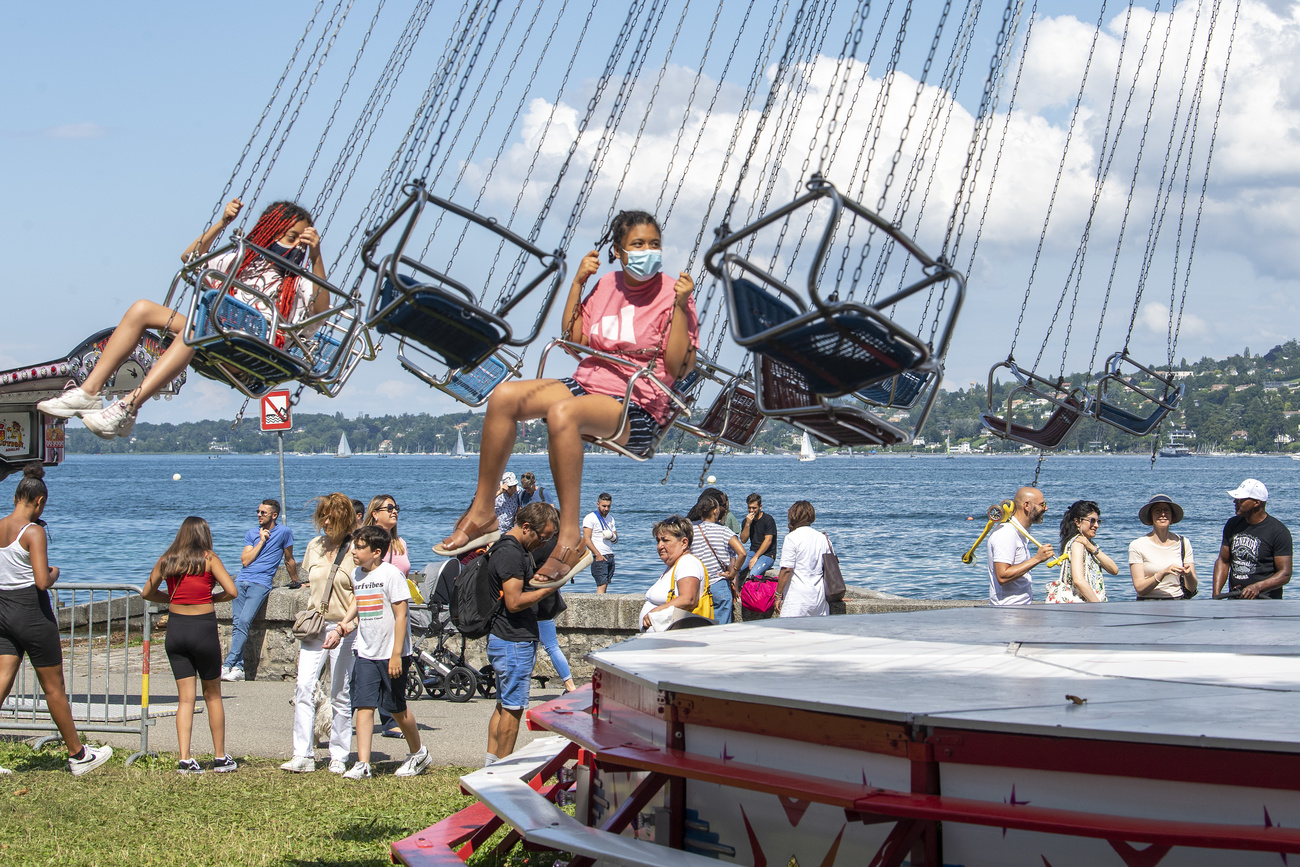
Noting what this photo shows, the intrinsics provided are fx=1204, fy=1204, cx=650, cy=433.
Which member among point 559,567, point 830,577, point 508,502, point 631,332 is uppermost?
point 631,332

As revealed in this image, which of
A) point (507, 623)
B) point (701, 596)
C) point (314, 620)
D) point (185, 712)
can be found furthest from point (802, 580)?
point (185, 712)

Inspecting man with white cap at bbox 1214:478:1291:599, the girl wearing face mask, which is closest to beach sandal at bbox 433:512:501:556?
the girl wearing face mask

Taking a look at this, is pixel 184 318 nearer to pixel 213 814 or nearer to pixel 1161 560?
pixel 213 814

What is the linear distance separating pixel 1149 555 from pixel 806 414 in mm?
5541

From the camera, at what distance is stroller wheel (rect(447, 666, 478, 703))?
36.3 ft

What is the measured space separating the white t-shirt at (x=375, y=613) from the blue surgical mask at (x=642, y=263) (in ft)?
10.2

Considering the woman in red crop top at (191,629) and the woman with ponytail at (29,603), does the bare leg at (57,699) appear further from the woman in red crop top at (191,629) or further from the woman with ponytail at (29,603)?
the woman in red crop top at (191,629)

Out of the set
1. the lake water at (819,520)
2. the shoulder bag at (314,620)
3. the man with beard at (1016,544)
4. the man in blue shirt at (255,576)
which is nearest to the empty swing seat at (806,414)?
the man with beard at (1016,544)

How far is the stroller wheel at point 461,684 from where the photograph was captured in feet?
36.3

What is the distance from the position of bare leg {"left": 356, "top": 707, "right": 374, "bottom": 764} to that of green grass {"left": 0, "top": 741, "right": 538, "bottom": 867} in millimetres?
182

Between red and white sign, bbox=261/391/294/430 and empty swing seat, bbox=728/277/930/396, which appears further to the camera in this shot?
red and white sign, bbox=261/391/294/430

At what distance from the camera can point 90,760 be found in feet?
28.5

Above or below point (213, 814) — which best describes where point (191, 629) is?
above

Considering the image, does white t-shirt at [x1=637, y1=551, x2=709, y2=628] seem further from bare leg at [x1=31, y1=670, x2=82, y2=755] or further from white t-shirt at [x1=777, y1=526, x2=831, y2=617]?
bare leg at [x1=31, y1=670, x2=82, y2=755]
